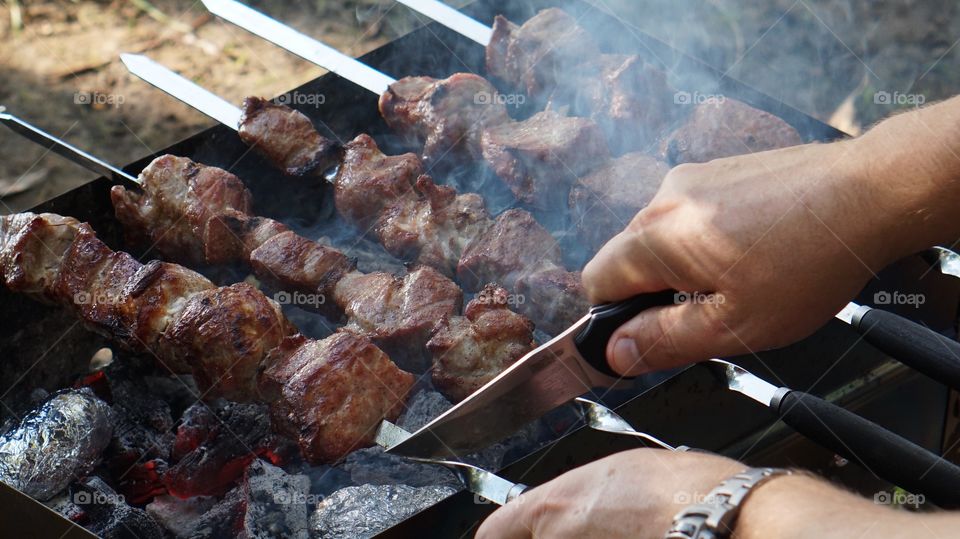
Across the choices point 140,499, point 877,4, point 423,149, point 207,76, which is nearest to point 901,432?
point 423,149

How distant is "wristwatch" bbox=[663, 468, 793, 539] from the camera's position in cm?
180

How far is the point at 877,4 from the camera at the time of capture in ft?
23.5

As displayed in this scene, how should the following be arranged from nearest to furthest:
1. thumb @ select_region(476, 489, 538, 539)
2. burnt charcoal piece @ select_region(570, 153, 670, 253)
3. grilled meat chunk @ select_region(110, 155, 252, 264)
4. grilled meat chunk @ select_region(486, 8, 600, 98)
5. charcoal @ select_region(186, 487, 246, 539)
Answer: thumb @ select_region(476, 489, 538, 539)
charcoal @ select_region(186, 487, 246, 539)
burnt charcoal piece @ select_region(570, 153, 670, 253)
grilled meat chunk @ select_region(110, 155, 252, 264)
grilled meat chunk @ select_region(486, 8, 600, 98)

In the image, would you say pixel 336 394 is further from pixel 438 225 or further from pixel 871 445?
pixel 871 445

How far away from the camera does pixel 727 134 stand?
363 centimetres

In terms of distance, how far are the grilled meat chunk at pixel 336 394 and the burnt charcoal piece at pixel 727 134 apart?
1420 mm

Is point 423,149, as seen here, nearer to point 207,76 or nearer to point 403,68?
point 403,68

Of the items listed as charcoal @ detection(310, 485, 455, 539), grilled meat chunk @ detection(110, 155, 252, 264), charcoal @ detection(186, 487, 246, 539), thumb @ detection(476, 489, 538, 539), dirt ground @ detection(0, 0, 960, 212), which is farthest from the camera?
dirt ground @ detection(0, 0, 960, 212)

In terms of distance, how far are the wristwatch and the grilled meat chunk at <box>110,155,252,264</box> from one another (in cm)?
231

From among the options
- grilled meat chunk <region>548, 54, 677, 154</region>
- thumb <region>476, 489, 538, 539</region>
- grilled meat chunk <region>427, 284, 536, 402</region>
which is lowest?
grilled meat chunk <region>427, 284, 536, 402</region>

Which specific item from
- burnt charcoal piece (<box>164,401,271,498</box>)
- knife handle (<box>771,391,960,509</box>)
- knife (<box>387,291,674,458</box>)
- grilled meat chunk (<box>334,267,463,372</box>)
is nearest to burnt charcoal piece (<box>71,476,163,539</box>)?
burnt charcoal piece (<box>164,401,271,498</box>)

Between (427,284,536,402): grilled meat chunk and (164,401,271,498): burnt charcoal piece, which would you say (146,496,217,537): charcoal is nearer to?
(164,401,271,498): burnt charcoal piece

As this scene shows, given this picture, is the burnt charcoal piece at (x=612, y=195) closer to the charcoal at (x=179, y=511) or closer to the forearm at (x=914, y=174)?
the forearm at (x=914, y=174)

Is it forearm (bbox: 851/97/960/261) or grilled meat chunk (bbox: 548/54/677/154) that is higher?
forearm (bbox: 851/97/960/261)
